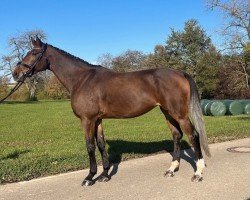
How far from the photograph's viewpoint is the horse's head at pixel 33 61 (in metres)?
7.03

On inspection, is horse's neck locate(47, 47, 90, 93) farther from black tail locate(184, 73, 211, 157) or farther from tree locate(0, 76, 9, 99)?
tree locate(0, 76, 9, 99)

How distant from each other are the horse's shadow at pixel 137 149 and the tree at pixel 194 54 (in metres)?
37.5

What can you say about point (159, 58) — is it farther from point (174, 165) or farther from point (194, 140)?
point (194, 140)

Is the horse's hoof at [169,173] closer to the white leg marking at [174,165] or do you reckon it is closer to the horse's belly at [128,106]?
the white leg marking at [174,165]

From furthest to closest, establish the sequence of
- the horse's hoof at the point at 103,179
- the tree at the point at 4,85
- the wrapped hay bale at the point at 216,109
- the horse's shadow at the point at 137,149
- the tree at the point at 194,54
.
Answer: the tree at the point at 4,85, the tree at the point at 194,54, the wrapped hay bale at the point at 216,109, the horse's shadow at the point at 137,149, the horse's hoof at the point at 103,179

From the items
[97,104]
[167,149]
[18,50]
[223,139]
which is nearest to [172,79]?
[97,104]

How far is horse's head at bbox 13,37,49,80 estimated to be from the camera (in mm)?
Answer: 7027

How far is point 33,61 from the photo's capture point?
23.1 ft

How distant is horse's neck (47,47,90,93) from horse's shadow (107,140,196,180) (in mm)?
1923

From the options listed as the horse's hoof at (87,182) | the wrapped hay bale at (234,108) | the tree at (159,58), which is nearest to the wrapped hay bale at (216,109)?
the wrapped hay bale at (234,108)

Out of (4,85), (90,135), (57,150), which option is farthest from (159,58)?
(90,135)

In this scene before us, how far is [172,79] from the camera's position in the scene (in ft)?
21.7

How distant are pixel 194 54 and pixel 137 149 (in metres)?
47.1

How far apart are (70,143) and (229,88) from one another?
115 feet
